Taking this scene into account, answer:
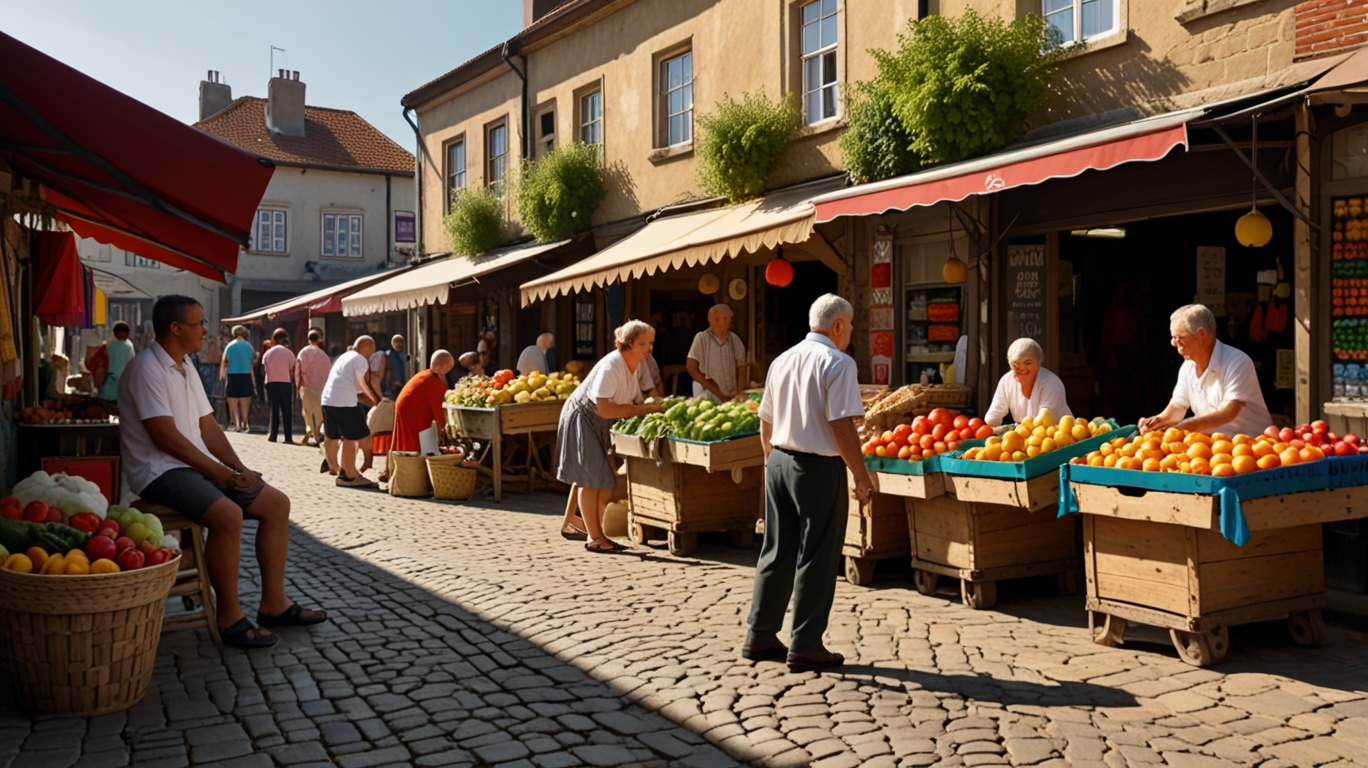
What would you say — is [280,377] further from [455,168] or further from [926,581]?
[926,581]

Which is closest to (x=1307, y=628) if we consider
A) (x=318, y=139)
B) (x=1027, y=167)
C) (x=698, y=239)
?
(x=1027, y=167)

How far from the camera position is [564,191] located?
18234mm

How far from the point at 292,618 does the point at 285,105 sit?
1410 inches

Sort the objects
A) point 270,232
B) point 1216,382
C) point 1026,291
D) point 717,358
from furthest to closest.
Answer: point 270,232 < point 717,358 < point 1026,291 < point 1216,382

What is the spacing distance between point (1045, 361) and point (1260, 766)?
6.65 metres

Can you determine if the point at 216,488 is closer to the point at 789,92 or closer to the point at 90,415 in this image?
the point at 90,415

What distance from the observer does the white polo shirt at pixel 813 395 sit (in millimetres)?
5492

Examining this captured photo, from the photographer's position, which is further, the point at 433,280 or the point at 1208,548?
the point at 433,280

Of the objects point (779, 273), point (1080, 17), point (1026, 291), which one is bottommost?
point (1026, 291)

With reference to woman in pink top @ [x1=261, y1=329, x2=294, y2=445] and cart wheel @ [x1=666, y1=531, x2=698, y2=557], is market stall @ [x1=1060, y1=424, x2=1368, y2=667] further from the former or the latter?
woman in pink top @ [x1=261, y1=329, x2=294, y2=445]

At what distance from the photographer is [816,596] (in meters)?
5.60

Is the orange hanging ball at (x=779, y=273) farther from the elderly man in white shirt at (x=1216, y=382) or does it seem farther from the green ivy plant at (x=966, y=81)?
the elderly man in white shirt at (x=1216, y=382)

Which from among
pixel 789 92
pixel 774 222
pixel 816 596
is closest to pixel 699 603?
pixel 816 596

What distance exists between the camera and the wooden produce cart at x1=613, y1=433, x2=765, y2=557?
8.69m
